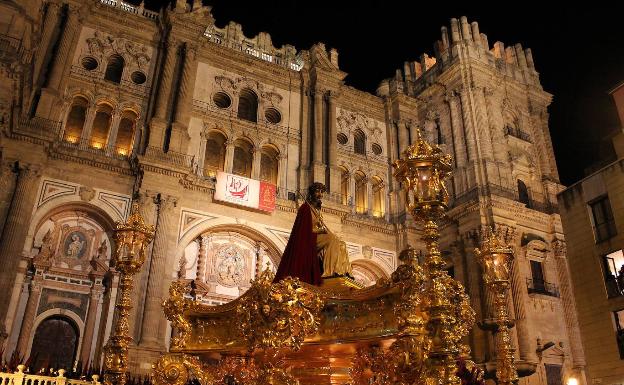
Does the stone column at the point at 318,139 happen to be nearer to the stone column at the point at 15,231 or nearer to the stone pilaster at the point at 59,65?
the stone pilaster at the point at 59,65

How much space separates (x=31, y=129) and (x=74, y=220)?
131 inches

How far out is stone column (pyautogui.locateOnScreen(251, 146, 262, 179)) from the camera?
2129cm

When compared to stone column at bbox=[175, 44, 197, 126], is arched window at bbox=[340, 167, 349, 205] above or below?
below

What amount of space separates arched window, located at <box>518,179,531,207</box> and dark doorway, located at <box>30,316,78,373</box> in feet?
62.0

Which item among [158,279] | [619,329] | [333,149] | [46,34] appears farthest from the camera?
[333,149]

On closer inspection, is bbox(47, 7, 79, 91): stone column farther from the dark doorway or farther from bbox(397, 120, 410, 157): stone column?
bbox(397, 120, 410, 157): stone column

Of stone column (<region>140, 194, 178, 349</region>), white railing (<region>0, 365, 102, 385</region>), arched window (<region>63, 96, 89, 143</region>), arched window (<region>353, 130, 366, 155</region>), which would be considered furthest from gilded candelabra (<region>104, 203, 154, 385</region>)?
arched window (<region>353, 130, 366, 155</region>)

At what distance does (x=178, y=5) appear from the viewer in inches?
858

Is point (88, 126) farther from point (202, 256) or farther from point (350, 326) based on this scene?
point (350, 326)

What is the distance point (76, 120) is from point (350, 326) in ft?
53.8

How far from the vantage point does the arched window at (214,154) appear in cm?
2077

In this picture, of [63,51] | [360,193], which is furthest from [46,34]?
[360,193]

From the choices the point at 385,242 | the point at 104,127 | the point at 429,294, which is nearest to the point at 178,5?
the point at 104,127

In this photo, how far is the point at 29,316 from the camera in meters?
15.9
